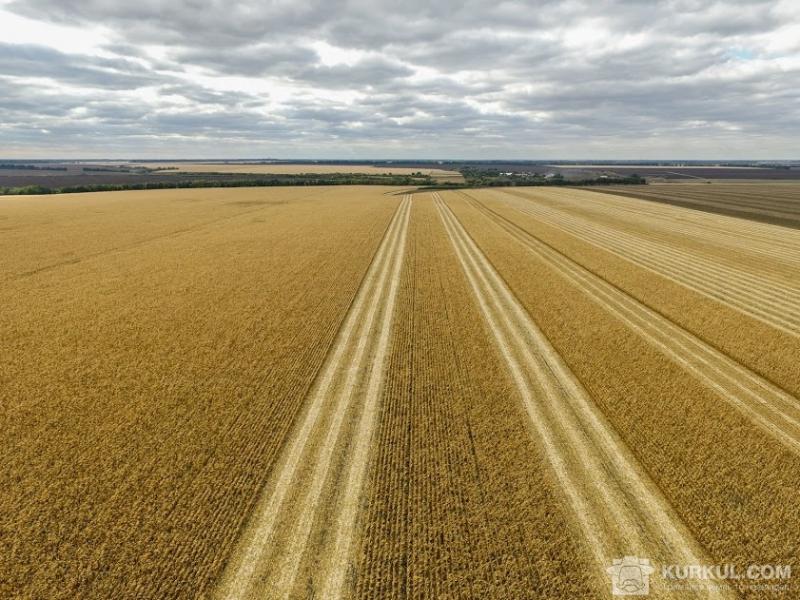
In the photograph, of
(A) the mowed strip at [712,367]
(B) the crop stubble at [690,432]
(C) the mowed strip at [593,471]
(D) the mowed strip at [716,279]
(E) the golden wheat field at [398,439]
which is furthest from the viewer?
(D) the mowed strip at [716,279]

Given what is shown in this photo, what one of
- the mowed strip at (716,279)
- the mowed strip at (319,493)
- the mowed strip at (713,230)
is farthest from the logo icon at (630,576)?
the mowed strip at (713,230)

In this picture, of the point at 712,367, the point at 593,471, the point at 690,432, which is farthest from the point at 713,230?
the point at 593,471

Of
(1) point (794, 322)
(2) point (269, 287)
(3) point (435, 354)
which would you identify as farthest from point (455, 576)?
(1) point (794, 322)

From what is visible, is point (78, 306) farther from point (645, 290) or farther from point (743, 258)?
point (743, 258)

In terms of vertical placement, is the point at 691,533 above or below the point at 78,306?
below

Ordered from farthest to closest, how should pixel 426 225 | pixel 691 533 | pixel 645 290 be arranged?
1. pixel 426 225
2. pixel 645 290
3. pixel 691 533

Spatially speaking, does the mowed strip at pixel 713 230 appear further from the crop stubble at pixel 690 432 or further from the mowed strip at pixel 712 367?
the crop stubble at pixel 690 432

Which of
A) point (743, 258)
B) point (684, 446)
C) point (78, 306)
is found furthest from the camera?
point (743, 258)
